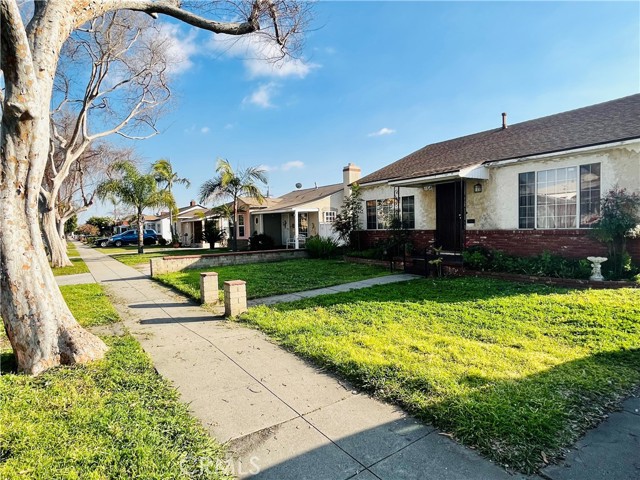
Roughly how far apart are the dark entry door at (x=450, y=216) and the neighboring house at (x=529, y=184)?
0.12ft

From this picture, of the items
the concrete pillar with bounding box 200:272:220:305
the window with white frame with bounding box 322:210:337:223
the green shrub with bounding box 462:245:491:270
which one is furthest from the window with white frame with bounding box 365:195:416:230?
the concrete pillar with bounding box 200:272:220:305

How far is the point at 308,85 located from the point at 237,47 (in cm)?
578

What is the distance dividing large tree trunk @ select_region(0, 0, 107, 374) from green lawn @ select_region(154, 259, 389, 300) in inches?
170

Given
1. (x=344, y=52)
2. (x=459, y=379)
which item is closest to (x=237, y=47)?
(x=344, y=52)

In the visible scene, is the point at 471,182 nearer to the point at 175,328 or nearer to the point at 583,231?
the point at 583,231

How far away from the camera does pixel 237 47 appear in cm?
830

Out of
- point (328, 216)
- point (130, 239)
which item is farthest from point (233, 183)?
point (130, 239)

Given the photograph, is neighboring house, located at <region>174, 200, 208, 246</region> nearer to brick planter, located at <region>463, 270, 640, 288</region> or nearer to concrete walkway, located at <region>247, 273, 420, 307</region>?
concrete walkway, located at <region>247, 273, 420, 307</region>

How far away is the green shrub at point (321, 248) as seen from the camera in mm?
16641

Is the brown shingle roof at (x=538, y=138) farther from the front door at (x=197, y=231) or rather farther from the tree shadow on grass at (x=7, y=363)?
the front door at (x=197, y=231)

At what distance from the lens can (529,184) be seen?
10.8 m

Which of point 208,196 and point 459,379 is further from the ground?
point 208,196

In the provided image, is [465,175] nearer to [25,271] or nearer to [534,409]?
[534,409]

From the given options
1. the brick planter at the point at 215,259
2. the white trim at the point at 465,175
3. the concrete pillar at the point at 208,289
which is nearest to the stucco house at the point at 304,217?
the brick planter at the point at 215,259
